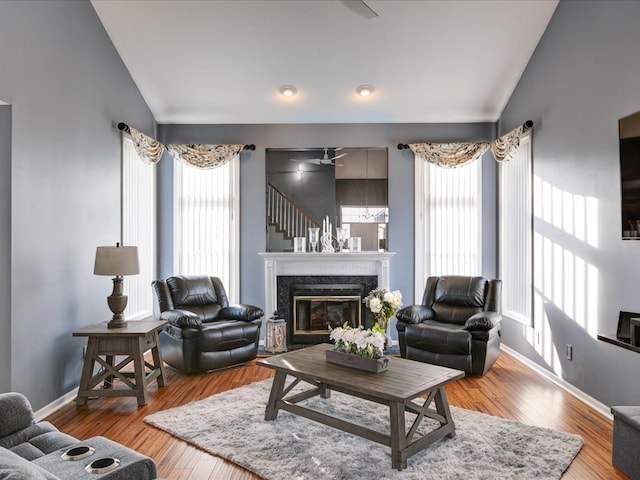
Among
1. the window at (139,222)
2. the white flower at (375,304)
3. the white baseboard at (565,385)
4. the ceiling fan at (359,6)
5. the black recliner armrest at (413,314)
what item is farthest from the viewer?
the window at (139,222)

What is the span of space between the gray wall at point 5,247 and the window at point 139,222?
6.31 ft

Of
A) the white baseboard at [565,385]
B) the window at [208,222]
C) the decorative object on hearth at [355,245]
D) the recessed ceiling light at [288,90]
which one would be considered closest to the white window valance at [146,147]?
the window at [208,222]

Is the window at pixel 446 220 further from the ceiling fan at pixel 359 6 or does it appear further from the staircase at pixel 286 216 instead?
the ceiling fan at pixel 359 6

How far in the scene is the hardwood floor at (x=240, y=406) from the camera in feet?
9.48

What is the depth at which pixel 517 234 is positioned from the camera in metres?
5.70

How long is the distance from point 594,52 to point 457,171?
2.46m

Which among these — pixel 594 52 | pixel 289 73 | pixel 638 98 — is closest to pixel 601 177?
pixel 638 98

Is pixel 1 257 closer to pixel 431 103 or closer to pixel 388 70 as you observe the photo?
pixel 388 70

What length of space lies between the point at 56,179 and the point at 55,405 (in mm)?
1848

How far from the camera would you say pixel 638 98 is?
3424mm

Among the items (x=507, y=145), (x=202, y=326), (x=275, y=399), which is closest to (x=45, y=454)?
(x=275, y=399)

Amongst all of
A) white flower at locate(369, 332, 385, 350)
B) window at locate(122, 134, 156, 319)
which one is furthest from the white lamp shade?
white flower at locate(369, 332, 385, 350)

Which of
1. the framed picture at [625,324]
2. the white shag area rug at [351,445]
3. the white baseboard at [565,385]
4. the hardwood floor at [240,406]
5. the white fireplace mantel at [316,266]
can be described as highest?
the white fireplace mantel at [316,266]

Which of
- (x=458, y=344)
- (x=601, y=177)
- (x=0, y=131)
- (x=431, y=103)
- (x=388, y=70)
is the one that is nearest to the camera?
(x=0, y=131)
